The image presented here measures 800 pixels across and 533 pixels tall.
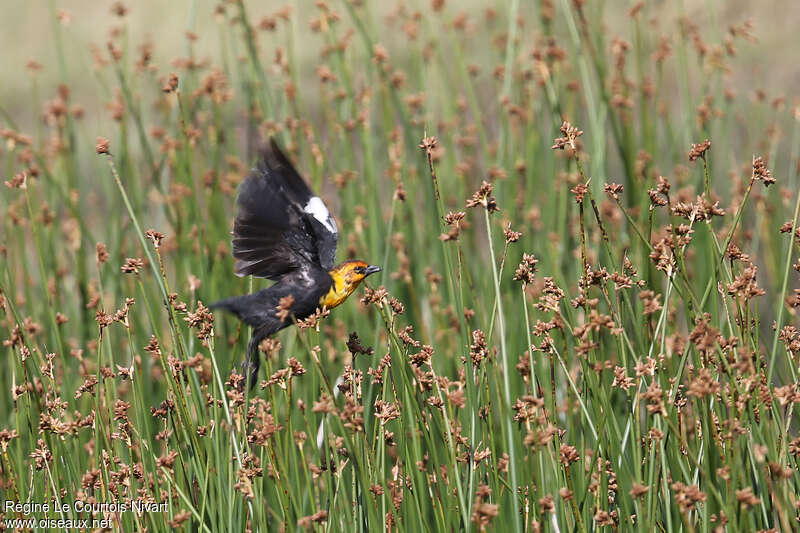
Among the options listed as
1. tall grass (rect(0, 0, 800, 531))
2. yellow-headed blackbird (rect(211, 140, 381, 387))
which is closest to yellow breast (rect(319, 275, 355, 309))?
yellow-headed blackbird (rect(211, 140, 381, 387))

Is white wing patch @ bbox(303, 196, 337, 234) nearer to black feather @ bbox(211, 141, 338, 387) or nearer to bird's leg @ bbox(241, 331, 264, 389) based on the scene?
black feather @ bbox(211, 141, 338, 387)

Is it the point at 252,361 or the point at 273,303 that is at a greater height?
the point at 273,303

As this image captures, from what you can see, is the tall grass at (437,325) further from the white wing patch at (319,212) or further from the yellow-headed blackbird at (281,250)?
the white wing patch at (319,212)

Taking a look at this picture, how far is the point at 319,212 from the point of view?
216 centimetres

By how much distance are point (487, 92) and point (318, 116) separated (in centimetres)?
100

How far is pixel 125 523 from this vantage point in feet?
6.55

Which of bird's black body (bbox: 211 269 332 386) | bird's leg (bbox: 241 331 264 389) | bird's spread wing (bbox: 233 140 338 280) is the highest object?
bird's spread wing (bbox: 233 140 338 280)

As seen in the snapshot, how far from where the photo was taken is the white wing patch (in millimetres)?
2141

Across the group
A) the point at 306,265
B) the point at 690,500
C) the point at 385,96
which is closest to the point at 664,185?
the point at 690,500

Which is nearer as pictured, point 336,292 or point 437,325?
point 336,292

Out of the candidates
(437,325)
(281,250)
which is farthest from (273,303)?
(437,325)

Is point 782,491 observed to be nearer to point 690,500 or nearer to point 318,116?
point 690,500

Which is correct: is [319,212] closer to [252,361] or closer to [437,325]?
[252,361]

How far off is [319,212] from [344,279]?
18cm
